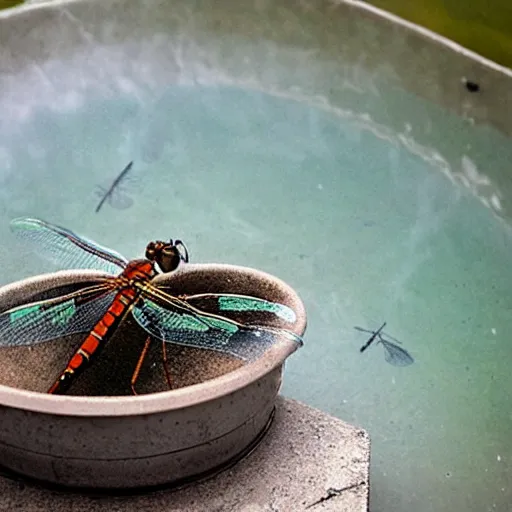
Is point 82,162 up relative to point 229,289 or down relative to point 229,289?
down

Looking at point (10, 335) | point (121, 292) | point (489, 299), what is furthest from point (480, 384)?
point (10, 335)

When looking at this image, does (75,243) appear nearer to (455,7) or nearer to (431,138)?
(431,138)

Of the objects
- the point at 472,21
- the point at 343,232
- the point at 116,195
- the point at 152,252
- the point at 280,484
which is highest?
the point at 472,21

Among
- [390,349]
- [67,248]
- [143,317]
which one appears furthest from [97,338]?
[390,349]

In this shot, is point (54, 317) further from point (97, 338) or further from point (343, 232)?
point (343, 232)

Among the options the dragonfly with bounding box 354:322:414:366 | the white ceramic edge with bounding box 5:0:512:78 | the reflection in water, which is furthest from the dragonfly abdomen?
the white ceramic edge with bounding box 5:0:512:78

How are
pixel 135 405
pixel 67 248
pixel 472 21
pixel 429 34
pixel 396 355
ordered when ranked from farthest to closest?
pixel 429 34 → pixel 472 21 → pixel 396 355 → pixel 67 248 → pixel 135 405

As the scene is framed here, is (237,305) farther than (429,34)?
No
